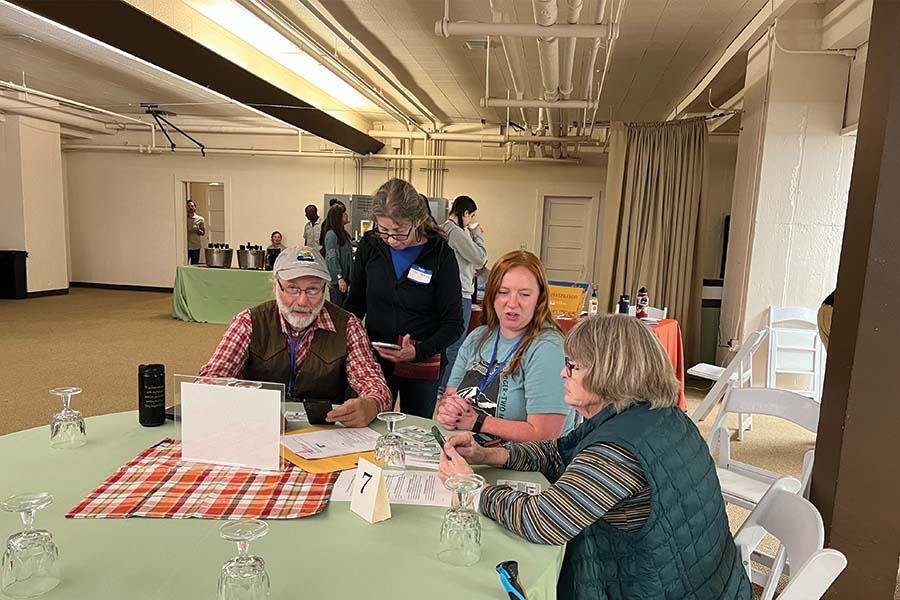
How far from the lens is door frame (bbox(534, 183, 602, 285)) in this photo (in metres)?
9.94

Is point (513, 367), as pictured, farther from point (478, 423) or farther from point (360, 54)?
point (360, 54)

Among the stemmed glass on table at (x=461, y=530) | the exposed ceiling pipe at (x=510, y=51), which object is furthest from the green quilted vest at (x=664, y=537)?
the exposed ceiling pipe at (x=510, y=51)

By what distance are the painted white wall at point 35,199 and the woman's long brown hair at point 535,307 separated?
10.0m

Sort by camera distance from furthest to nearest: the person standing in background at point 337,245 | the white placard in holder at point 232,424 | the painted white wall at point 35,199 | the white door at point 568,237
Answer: the white door at point 568,237 < the painted white wall at point 35,199 < the person standing in background at point 337,245 < the white placard in holder at point 232,424

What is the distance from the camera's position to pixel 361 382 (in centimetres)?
213

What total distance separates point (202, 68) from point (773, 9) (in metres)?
4.54

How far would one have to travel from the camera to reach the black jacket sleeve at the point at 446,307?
256 centimetres

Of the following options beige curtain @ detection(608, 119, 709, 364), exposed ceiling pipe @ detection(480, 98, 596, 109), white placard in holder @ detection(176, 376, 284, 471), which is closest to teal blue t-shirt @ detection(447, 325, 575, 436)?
white placard in holder @ detection(176, 376, 284, 471)

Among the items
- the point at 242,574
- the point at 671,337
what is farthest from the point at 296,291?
the point at 671,337

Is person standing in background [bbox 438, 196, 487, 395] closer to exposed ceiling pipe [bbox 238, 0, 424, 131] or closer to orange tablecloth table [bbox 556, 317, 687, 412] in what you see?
orange tablecloth table [bbox 556, 317, 687, 412]

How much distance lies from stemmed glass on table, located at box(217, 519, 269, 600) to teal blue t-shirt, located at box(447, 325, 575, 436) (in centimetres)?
106

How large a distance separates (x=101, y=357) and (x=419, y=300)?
15.9 ft

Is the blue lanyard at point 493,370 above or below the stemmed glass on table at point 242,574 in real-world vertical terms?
above

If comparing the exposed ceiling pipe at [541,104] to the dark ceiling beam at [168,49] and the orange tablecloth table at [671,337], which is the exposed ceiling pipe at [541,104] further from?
the orange tablecloth table at [671,337]
